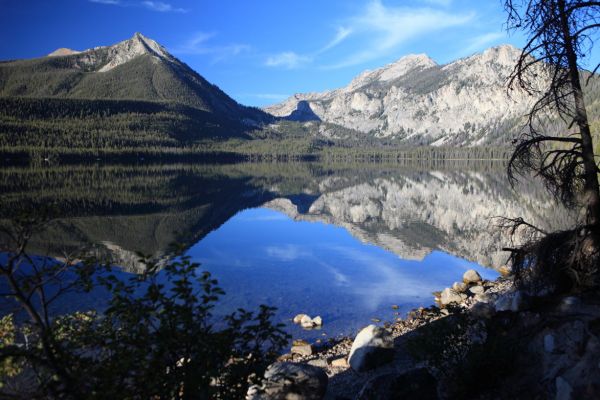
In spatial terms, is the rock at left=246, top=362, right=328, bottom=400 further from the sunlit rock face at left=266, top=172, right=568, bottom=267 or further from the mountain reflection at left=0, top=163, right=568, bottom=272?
the sunlit rock face at left=266, top=172, right=568, bottom=267

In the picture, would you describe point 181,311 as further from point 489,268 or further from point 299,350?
point 489,268

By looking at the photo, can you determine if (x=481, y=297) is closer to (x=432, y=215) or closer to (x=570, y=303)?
(x=570, y=303)

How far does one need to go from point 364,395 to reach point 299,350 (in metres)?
8.15

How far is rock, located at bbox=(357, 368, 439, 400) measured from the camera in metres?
9.57

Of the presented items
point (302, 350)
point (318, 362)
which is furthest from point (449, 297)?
point (318, 362)

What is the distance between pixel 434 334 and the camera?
1017 cm

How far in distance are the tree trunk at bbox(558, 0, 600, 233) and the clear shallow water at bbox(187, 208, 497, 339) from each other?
1360 cm

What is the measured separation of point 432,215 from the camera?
207 ft

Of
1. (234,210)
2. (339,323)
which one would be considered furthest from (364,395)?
(234,210)

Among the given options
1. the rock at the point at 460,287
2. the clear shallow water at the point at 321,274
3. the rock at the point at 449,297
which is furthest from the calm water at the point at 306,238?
the rock at the point at 460,287

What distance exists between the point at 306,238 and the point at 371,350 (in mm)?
33489

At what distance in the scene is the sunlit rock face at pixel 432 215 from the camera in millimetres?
41906

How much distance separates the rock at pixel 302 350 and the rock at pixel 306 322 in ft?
10.2

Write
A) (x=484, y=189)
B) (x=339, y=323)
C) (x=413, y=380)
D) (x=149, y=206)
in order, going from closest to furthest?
(x=413, y=380) → (x=339, y=323) → (x=149, y=206) → (x=484, y=189)
